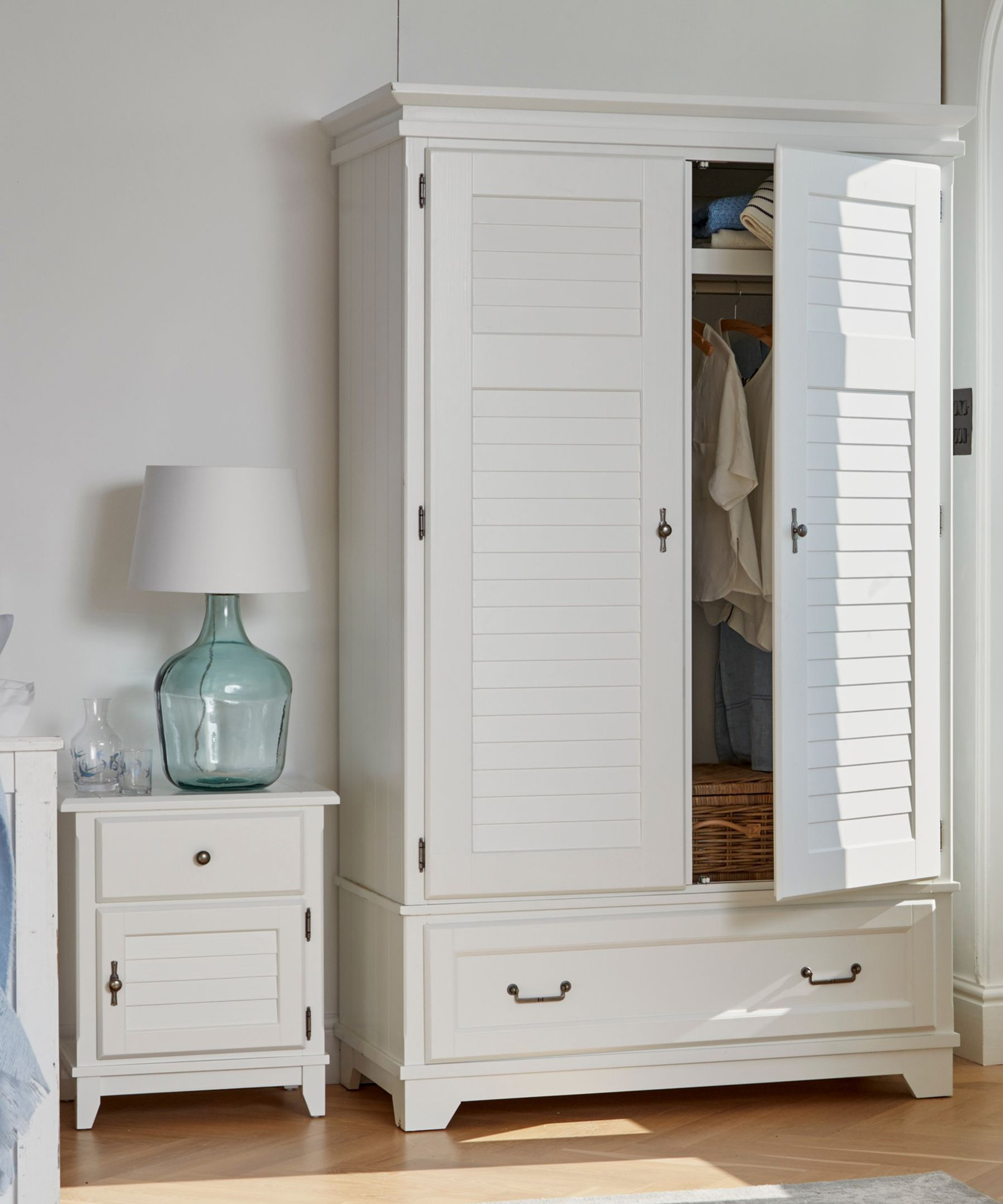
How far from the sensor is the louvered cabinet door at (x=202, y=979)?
2893 millimetres

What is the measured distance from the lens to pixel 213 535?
9.59ft

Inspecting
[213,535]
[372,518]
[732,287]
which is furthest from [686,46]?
[213,535]

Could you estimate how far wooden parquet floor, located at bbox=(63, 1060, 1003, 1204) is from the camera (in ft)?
8.70

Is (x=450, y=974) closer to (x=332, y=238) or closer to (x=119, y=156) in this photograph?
(x=332, y=238)

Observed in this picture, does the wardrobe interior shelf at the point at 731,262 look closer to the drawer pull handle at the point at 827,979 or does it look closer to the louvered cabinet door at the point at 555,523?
the louvered cabinet door at the point at 555,523

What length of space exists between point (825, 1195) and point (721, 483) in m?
1.43

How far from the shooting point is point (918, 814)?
10.3 ft

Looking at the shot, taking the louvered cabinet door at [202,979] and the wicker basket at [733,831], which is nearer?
the louvered cabinet door at [202,979]

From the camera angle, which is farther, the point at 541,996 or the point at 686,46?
the point at 686,46

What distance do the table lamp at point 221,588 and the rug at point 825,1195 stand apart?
1061 millimetres

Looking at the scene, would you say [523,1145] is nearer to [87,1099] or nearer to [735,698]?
[87,1099]

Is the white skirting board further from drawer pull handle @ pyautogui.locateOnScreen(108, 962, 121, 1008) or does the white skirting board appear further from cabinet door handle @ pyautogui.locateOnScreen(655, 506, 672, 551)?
drawer pull handle @ pyautogui.locateOnScreen(108, 962, 121, 1008)

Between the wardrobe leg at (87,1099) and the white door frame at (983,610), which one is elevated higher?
the white door frame at (983,610)

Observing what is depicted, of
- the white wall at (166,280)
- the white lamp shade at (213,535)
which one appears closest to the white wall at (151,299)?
the white wall at (166,280)
